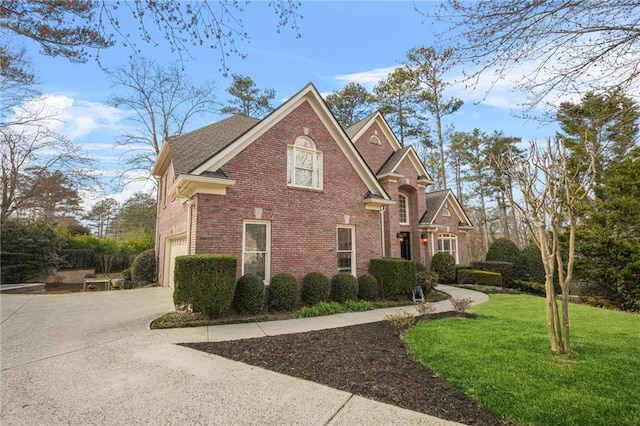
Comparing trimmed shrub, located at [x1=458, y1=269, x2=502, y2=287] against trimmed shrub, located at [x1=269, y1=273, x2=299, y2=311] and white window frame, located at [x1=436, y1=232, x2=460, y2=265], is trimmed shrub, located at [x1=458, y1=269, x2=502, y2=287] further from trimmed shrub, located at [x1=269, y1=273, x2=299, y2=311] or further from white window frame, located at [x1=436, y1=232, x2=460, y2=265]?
trimmed shrub, located at [x1=269, y1=273, x2=299, y2=311]

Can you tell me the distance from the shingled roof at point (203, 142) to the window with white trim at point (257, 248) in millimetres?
2803

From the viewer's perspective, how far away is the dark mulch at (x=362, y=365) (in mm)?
3430

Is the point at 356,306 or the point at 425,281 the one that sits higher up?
the point at 425,281

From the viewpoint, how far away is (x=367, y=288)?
1048 cm

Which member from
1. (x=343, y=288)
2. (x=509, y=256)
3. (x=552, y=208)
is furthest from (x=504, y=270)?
(x=552, y=208)

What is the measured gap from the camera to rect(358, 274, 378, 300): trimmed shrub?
413 inches

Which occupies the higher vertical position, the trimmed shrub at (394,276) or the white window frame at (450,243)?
the white window frame at (450,243)

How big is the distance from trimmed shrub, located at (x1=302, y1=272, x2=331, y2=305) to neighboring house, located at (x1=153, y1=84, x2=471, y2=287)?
36 centimetres

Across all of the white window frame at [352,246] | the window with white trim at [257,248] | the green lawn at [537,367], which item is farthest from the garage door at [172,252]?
the green lawn at [537,367]

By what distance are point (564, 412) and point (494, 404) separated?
0.64m

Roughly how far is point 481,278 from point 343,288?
10.4m

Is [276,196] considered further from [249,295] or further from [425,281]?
[425,281]

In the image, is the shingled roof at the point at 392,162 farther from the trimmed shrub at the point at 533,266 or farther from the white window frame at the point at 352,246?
the trimmed shrub at the point at 533,266

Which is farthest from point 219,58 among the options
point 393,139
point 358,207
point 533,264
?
point 533,264
